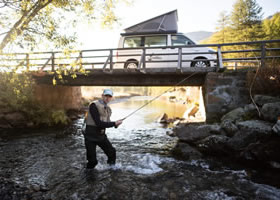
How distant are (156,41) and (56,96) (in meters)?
9.35

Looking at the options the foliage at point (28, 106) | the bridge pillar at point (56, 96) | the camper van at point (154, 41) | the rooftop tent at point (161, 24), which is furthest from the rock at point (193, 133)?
the bridge pillar at point (56, 96)

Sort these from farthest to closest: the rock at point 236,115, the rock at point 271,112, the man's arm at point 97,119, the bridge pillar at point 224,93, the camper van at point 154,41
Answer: the camper van at point 154,41 < the bridge pillar at point 224,93 < the rock at point 236,115 < the rock at point 271,112 < the man's arm at point 97,119

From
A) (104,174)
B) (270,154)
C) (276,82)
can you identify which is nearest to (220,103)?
(276,82)

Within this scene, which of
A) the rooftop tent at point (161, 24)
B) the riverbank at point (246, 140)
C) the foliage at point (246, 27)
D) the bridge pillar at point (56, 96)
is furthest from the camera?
the foliage at point (246, 27)

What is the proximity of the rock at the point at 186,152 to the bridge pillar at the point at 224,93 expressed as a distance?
7.14ft

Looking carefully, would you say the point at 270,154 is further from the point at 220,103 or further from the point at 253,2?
the point at 253,2

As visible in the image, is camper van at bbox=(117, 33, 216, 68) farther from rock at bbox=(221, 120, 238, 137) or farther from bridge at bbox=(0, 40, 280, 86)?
rock at bbox=(221, 120, 238, 137)

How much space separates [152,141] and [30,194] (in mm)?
5734

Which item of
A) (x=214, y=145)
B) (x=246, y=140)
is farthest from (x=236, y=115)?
(x=214, y=145)

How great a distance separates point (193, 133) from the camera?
Result: 777 centimetres

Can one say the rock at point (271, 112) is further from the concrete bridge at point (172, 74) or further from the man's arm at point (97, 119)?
the man's arm at point (97, 119)

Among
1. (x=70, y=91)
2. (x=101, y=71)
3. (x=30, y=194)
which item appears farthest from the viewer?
(x=70, y=91)

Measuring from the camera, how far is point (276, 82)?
7.81 meters

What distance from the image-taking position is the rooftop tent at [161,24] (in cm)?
1171
